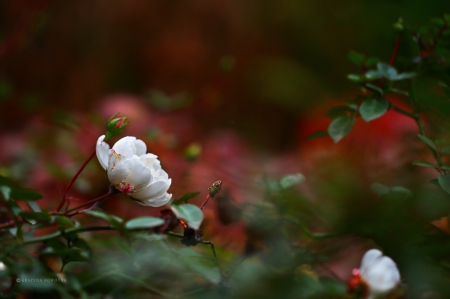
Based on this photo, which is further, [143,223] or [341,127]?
[341,127]

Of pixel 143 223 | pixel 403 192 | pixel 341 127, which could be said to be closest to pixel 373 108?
pixel 341 127

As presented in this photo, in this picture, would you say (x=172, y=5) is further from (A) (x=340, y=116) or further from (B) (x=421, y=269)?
(B) (x=421, y=269)

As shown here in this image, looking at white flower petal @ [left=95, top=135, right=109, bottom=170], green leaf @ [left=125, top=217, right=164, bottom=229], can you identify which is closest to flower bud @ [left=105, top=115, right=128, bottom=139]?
white flower petal @ [left=95, top=135, right=109, bottom=170]

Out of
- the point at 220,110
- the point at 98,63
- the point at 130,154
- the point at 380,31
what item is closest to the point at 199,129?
the point at 220,110

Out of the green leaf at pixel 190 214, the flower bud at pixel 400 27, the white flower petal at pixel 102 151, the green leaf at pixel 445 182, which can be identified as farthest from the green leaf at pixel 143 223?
the flower bud at pixel 400 27

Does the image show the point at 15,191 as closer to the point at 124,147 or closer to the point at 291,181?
the point at 124,147

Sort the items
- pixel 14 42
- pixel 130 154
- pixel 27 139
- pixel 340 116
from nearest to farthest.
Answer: pixel 130 154 → pixel 340 116 → pixel 14 42 → pixel 27 139
